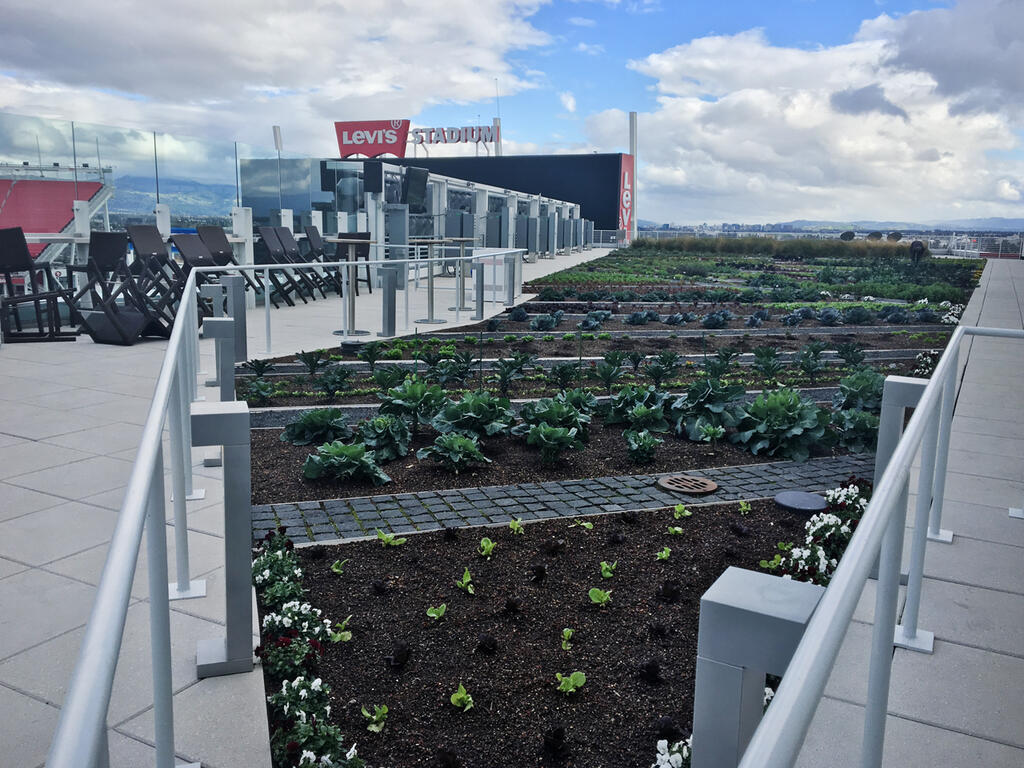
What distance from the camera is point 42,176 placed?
494 inches

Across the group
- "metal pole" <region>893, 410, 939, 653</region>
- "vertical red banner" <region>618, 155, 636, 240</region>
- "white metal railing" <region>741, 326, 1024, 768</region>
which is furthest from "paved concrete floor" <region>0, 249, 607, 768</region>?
"vertical red banner" <region>618, 155, 636, 240</region>

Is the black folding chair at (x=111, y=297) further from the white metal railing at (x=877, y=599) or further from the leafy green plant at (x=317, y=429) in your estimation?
the white metal railing at (x=877, y=599)

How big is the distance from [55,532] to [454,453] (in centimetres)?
221

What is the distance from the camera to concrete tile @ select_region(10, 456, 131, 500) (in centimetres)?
481

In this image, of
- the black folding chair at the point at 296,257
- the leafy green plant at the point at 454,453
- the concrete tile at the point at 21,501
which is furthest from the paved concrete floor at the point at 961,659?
the black folding chair at the point at 296,257

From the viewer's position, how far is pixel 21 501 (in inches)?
181

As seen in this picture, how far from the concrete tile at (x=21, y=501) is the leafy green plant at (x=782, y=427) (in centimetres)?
433

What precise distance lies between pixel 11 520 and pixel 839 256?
3923 cm

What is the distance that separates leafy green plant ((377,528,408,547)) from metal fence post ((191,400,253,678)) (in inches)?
47.5

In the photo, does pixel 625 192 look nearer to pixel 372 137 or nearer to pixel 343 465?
pixel 372 137

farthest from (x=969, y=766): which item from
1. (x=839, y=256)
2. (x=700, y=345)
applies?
(x=839, y=256)

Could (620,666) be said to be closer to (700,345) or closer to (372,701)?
(372,701)

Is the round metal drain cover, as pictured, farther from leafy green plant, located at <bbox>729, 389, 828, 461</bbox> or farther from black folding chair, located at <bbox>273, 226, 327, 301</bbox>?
black folding chair, located at <bbox>273, 226, 327, 301</bbox>

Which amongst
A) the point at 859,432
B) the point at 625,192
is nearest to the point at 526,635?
the point at 859,432
